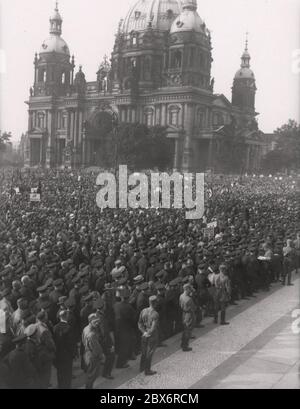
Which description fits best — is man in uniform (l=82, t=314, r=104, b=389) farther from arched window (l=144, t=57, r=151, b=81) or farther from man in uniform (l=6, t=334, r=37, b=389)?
arched window (l=144, t=57, r=151, b=81)

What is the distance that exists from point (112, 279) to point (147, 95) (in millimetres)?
60978

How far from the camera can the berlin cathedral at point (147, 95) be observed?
67.1m

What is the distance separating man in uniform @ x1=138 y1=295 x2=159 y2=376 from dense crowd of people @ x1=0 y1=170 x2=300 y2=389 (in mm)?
17

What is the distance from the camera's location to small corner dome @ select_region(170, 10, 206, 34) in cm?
6788

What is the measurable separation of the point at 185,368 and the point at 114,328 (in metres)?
1.40

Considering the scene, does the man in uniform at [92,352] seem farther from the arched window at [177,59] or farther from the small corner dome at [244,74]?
the small corner dome at [244,74]

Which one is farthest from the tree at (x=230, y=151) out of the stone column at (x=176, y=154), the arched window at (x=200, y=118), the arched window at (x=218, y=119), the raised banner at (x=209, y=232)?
the raised banner at (x=209, y=232)

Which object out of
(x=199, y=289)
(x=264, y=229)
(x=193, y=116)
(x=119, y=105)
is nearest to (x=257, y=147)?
(x=193, y=116)

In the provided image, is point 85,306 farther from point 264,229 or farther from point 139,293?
point 264,229

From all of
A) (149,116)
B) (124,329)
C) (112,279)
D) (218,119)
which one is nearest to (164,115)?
(149,116)

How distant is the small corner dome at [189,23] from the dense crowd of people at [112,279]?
4981 centimetres

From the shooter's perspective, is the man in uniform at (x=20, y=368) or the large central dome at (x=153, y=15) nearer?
the man in uniform at (x=20, y=368)

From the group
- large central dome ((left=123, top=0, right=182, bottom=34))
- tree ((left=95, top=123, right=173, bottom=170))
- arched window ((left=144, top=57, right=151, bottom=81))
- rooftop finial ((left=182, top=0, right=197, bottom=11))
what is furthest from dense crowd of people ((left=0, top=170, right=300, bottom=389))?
large central dome ((left=123, top=0, right=182, bottom=34))

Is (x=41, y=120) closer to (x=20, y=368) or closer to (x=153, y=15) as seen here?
(x=153, y=15)
